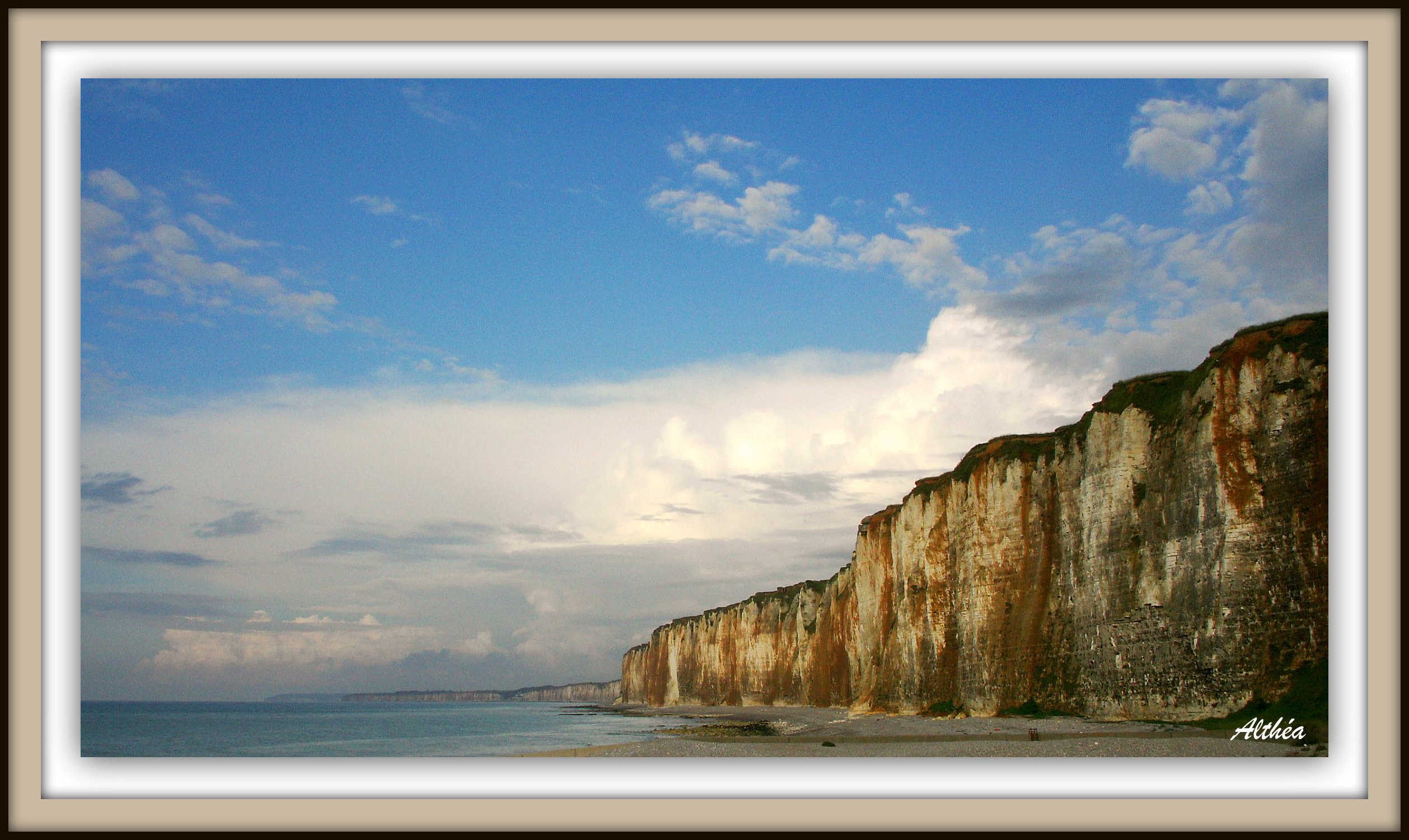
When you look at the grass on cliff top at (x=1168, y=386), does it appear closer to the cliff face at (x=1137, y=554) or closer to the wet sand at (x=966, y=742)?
the cliff face at (x=1137, y=554)

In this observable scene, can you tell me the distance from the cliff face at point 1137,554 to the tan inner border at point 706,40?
15450 mm

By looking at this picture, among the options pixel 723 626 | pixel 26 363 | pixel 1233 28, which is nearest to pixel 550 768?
pixel 26 363

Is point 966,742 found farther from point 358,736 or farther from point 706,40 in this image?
point 358,736

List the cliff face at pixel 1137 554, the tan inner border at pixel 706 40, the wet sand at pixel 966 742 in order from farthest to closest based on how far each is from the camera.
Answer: the cliff face at pixel 1137 554
the wet sand at pixel 966 742
the tan inner border at pixel 706 40

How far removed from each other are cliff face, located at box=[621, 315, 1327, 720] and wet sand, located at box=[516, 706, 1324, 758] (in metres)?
2.13

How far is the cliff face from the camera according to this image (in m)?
24.8

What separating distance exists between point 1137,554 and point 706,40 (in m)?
26.0

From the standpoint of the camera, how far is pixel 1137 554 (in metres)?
30.6

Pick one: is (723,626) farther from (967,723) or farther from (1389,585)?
(1389,585)

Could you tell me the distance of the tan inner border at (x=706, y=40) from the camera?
9703 millimetres
